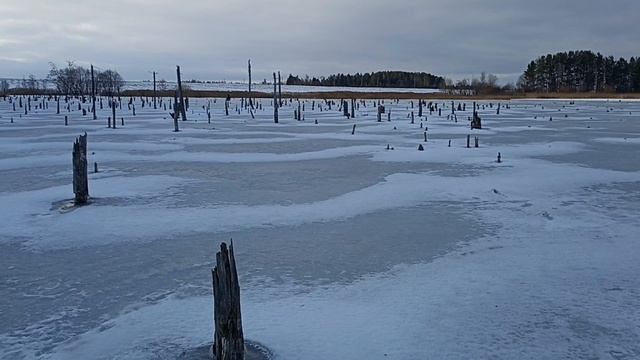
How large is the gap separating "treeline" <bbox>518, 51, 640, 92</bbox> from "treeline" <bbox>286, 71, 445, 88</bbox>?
4282 cm

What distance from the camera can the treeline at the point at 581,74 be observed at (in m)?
109

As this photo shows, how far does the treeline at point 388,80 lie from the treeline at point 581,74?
1686 inches

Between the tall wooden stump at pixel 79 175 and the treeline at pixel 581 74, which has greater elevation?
the treeline at pixel 581 74

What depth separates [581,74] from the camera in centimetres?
11806

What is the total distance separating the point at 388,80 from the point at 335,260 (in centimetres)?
16694

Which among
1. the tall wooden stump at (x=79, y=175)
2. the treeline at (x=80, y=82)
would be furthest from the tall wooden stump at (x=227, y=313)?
the treeline at (x=80, y=82)

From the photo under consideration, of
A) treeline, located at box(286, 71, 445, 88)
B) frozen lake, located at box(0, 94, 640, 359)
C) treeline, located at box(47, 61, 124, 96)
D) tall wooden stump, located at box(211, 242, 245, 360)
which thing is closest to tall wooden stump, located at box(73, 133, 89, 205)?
frozen lake, located at box(0, 94, 640, 359)

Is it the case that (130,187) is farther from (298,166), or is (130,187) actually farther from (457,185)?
(457,185)

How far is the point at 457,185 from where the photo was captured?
40.9 feet

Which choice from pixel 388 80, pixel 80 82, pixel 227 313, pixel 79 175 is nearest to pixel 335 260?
pixel 227 313

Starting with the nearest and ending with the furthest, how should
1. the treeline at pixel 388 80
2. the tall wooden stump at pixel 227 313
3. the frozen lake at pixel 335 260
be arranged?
1. the tall wooden stump at pixel 227 313
2. the frozen lake at pixel 335 260
3. the treeline at pixel 388 80

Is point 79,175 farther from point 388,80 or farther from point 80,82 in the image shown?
point 388,80

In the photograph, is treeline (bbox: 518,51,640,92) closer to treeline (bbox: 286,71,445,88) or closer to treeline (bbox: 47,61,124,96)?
treeline (bbox: 286,71,445,88)

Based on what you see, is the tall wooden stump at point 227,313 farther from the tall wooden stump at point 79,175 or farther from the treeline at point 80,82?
the treeline at point 80,82
